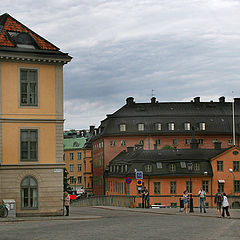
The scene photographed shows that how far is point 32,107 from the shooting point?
35969 millimetres

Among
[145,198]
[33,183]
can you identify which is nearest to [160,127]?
[145,198]

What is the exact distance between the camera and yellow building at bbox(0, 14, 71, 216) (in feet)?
115

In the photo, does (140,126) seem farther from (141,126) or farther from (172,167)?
(172,167)

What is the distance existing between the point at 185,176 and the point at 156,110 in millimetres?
32568

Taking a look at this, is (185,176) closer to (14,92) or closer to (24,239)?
(14,92)

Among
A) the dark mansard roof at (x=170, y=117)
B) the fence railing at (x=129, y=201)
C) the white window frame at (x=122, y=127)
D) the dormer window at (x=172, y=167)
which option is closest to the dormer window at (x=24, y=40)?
the fence railing at (x=129, y=201)

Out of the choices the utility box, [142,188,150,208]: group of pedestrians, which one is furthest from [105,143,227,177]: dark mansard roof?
the utility box

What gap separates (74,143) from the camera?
488 ft

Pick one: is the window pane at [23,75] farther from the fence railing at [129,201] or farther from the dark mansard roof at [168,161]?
the dark mansard roof at [168,161]

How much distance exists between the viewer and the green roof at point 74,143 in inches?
5842

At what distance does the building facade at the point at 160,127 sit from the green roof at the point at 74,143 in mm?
33981

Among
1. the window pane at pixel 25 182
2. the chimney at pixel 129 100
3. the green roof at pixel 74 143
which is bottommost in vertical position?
the window pane at pixel 25 182

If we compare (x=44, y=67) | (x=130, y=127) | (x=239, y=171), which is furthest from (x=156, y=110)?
(x=44, y=67)

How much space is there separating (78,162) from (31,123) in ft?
368
